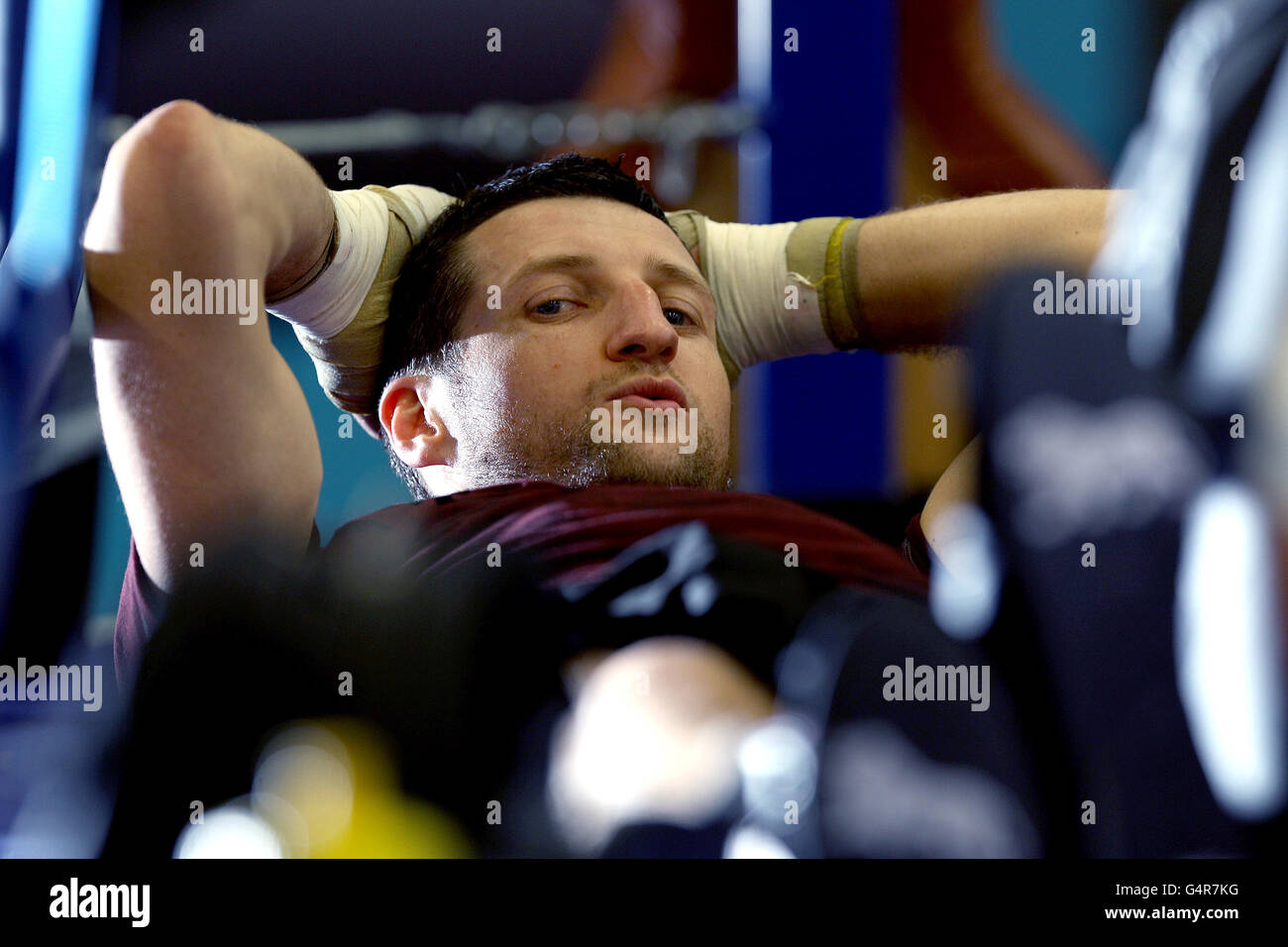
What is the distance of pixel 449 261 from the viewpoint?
3.43ft

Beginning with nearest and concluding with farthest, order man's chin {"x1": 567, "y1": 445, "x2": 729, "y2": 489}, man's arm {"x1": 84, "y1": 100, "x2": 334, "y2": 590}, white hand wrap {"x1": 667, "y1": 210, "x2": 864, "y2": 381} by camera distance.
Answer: man's arm {"x1": 84, "y1": 100, "x2": 334, "y2": 590}, man's chin {"x1": 567, "y1": 445, "x2": 729, "y2": 489}, white hand wrap {"x1": 667, "y1": 210, "x2": 864, "y2": 381}

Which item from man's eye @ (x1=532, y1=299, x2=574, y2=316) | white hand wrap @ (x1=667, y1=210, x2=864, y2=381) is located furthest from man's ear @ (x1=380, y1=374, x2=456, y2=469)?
white hand wrap @ (x1=667, y1=210, x2=864, y2=381)

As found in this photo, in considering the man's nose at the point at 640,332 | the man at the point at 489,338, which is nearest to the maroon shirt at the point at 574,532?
the man at the point at 489,338

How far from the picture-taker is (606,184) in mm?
1088

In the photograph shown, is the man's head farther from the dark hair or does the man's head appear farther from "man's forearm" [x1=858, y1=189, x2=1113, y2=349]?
"man's forearm" [x1=858, y1=189, x2=1113, y2=349]

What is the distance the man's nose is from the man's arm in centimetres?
27

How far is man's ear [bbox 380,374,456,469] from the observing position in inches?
39.6

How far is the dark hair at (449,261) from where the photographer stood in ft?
3.35

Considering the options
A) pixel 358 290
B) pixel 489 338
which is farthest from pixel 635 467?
pixel 358 290

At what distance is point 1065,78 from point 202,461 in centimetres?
77

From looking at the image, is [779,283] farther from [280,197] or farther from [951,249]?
[280,197]
